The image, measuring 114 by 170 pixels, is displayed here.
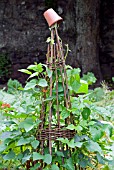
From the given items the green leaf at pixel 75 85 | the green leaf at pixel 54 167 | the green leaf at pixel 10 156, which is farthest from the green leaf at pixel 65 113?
the green leaf at pixel 10 156

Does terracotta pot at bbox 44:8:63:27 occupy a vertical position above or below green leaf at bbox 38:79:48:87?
above

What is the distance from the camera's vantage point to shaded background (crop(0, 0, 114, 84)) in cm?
649

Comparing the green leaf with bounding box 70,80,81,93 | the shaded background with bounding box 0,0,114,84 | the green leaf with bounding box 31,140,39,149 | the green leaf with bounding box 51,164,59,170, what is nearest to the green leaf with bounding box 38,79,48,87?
the green leaf with bounding box 70,80,81,93

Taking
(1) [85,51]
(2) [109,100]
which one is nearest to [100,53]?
(1) [85,51]

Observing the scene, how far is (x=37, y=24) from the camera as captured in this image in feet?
22.8

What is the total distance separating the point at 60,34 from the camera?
6.80m

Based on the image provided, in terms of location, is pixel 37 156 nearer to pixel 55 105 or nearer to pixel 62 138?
pixel 62 138

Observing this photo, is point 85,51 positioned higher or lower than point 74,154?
higher

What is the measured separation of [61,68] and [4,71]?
5.46 m

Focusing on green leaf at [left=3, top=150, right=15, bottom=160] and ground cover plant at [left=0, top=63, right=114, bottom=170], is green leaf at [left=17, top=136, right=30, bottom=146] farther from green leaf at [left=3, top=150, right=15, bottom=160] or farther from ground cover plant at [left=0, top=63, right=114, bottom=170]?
green leaf at [left=3, top=150, right=15, bottom=160]

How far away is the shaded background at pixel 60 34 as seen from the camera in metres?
6.49

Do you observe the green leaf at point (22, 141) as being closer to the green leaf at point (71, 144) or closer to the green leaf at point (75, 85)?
the green leaf at point (71, 144)

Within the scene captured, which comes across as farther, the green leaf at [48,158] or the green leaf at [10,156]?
the green leaf at [10,156]

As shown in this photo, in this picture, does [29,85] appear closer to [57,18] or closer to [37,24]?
[57,18]
